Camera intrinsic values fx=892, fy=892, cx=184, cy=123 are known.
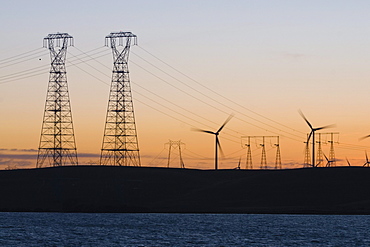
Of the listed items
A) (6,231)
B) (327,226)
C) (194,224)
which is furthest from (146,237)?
(327,226)

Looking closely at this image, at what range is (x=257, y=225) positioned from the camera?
193 m

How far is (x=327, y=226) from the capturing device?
19250 cm

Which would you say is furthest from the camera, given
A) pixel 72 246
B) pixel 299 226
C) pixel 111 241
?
Answer: pixel 299 226

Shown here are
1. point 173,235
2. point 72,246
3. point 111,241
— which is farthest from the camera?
point 173,235

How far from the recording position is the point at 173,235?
158375 millimetres

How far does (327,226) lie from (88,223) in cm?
5166

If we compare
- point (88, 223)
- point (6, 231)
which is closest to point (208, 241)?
point (6, 231)

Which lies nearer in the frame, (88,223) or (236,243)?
(236,243)

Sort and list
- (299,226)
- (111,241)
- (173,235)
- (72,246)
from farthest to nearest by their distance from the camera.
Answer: (299,226) → (173,235) → (111,241) → (72,246)

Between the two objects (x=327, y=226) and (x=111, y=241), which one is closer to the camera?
(x=111, y=241)

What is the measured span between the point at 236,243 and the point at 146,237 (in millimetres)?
17543

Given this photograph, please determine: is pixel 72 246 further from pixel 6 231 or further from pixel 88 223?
pixel 88 223

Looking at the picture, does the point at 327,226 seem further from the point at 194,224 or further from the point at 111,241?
the point at 111,241

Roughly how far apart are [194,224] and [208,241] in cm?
4685
